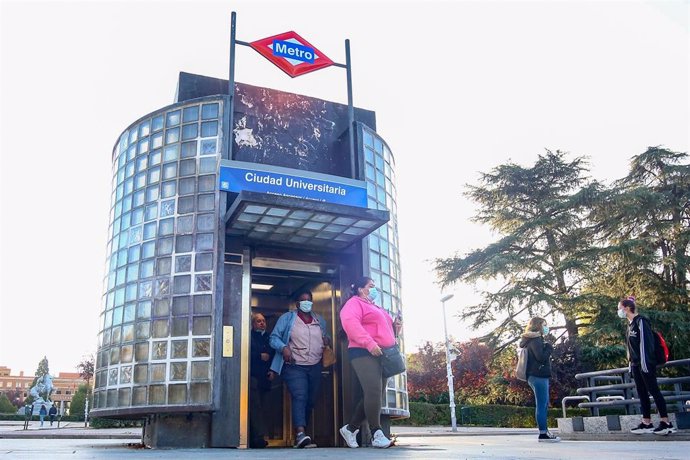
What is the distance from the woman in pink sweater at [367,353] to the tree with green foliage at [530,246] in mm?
19474

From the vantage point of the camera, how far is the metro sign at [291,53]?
372 inches

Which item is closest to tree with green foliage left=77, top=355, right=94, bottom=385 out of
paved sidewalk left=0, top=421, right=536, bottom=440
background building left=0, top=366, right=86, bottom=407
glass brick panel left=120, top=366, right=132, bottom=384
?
paved sidewalk left=0, top=421, right=536, bottom=440

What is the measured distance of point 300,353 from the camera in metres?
7.83

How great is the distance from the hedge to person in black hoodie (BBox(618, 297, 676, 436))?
1849cm

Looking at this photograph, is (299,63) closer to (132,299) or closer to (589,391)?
(132,299)

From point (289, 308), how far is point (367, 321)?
3522mm

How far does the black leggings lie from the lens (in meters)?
7.53

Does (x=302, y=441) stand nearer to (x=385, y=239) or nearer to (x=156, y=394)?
(x=156, y=394)

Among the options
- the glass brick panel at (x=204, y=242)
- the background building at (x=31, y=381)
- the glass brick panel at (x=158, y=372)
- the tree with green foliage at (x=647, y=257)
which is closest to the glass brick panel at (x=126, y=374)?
the glass brick panel at (x=158, y=372)

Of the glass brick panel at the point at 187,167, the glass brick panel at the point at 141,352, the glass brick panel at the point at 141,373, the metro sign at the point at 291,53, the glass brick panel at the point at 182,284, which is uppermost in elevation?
the metro sign at the point at 291,53

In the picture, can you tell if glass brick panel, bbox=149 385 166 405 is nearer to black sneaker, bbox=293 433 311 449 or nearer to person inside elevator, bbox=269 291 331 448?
person inside elevator, bbox=269 291 331 448

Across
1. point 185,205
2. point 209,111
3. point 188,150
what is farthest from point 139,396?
point 209,111

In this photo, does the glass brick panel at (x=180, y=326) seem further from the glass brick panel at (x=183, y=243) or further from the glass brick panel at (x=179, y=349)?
the glass brick panel at (x=183, y=243)

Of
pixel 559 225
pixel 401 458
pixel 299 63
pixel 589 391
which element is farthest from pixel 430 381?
pixel 401 458
